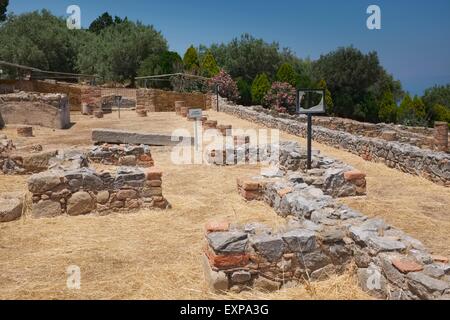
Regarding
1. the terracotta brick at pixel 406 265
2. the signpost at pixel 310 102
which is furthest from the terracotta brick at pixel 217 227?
the signpost at pixel 310 102

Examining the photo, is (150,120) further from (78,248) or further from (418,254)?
(418,254)

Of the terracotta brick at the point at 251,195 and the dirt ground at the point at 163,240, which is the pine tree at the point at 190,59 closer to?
the dirt ground at the point at 163,240

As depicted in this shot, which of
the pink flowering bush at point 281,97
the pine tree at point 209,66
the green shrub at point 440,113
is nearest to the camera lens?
the pink flowering bush at point 281,97

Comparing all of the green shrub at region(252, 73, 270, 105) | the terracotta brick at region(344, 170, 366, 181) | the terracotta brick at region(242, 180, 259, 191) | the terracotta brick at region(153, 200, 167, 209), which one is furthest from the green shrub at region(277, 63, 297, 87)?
the terracotta brick at region(153, 200, 167, 209)

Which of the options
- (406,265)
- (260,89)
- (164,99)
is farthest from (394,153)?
(260,89)

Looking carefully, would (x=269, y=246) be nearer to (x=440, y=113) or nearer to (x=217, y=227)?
(x=217, y=227)

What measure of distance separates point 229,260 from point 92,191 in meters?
3.82

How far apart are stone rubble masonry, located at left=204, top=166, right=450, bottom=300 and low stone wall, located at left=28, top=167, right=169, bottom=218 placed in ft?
9.61

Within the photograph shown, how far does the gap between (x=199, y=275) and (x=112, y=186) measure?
3219mm

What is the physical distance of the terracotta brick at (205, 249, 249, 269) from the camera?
4.79 meters

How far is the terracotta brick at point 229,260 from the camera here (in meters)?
4.79

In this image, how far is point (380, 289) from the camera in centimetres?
453

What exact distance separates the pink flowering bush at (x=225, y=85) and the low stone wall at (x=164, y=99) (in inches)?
81.0

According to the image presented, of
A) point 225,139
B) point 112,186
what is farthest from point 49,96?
point 112,186
